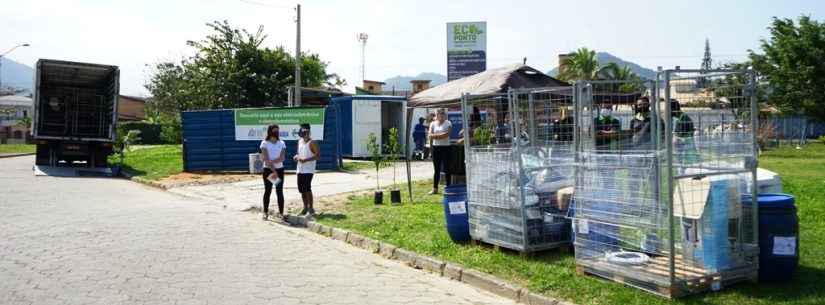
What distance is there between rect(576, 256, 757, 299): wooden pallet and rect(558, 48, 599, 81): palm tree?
60310 millimetres

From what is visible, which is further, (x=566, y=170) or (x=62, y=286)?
(x=566, y=170)

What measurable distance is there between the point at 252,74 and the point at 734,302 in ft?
98.0

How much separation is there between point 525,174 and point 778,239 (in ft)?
8.56

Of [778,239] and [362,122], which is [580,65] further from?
[778,239]

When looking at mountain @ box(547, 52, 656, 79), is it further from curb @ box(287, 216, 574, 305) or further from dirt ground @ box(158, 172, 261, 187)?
dirt ground @ box(158, 172, 261, 187)

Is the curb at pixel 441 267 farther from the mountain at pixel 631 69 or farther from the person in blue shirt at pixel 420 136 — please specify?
the person in blue shirt at pixel 420 136

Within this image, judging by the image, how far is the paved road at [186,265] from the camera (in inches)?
267

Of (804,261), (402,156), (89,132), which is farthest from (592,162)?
(89,132)

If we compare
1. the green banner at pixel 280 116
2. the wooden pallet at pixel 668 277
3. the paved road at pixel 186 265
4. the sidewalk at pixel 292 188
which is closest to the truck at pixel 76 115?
the green banner at pixel 280 116

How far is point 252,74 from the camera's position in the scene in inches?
1331

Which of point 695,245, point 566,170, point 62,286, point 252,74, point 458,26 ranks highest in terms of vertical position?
point 458,26

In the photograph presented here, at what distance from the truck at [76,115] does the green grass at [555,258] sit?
13322 millimetres

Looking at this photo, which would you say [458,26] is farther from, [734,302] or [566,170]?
[734,302]

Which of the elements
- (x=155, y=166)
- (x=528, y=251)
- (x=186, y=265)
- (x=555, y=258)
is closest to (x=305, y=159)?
(x=186, y=265)
